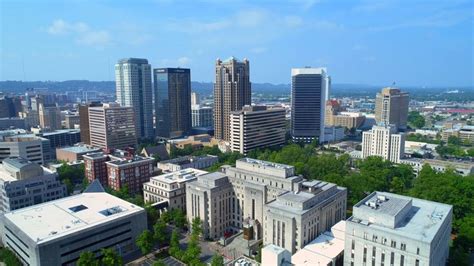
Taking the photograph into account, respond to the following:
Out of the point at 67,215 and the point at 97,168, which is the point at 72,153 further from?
the point at 67,215

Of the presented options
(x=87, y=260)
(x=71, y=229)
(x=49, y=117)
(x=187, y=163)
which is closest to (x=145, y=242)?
(x=87, y=260)

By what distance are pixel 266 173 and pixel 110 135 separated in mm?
81779

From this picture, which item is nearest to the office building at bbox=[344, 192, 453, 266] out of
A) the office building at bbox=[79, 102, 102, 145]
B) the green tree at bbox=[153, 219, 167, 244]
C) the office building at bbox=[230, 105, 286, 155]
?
the green tree at bbox=[153, 219, 167, 244]

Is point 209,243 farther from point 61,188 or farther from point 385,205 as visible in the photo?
point 61,188

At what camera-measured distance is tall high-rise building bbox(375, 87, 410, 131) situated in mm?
175875

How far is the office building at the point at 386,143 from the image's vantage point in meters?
115

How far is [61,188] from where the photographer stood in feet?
253

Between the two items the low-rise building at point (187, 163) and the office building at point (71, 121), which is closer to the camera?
the low-rise building at point (187, 163)

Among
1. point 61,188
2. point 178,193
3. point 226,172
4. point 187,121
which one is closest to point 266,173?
point 226,172

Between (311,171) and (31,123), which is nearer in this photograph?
(311,171)

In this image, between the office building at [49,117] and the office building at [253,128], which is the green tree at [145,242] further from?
the office building at [49,117]

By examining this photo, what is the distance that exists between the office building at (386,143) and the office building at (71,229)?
90.0m

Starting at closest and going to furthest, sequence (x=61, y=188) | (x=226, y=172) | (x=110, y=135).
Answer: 1. (x=226, y=172)
2. (x=61, y=188)
3. (x=110, y=135)

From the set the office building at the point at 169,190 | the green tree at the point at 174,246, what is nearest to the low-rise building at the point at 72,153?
the office building at the point at 169,190
